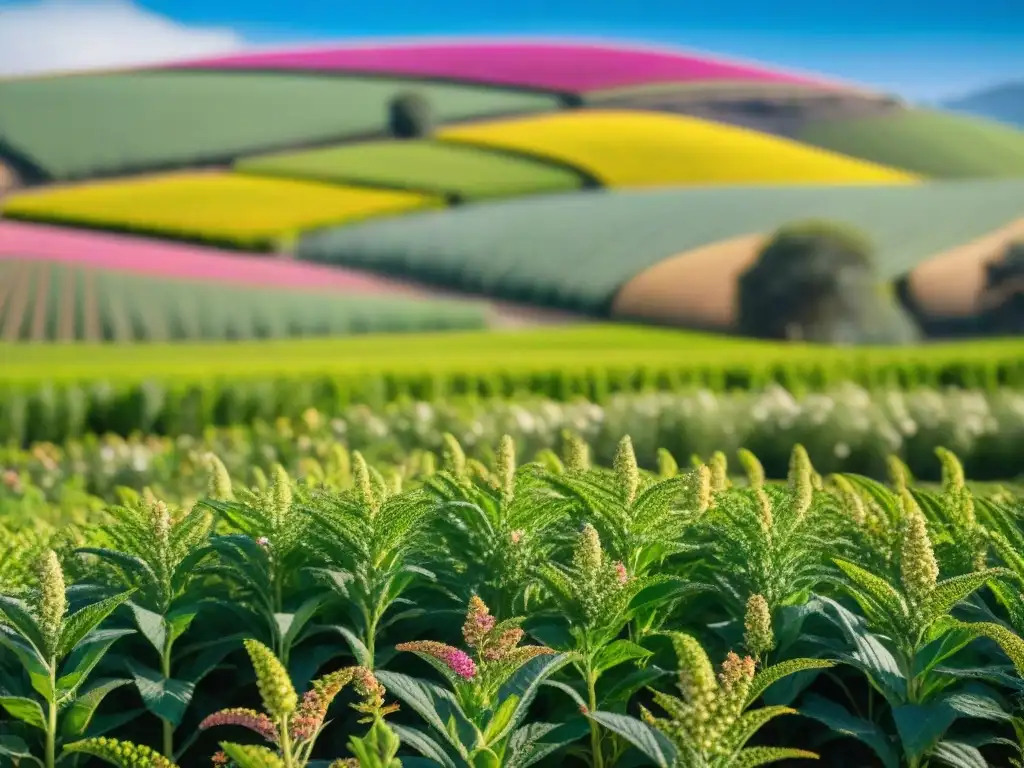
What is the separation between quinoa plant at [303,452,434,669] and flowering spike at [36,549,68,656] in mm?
650

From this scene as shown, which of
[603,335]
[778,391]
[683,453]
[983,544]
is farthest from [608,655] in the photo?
[603,335]

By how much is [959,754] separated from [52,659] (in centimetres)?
210

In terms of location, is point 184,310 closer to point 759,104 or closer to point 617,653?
point 617,653

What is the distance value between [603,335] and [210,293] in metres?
7.40

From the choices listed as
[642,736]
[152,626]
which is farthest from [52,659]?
[642,736]

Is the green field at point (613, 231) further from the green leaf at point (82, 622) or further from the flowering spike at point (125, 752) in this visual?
the flowering spike at point (125, 752)

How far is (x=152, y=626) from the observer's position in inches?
128

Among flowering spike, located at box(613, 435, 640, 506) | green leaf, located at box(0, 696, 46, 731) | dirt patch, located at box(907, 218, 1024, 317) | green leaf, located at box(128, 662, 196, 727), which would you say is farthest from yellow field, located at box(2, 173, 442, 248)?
green leaf, located at box(0, 696, 46, 731)

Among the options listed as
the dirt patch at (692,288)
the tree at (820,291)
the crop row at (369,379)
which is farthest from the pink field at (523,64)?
the crop row at (369,379)

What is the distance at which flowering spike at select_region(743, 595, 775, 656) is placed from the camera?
114 inches

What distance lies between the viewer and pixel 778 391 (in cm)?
1091

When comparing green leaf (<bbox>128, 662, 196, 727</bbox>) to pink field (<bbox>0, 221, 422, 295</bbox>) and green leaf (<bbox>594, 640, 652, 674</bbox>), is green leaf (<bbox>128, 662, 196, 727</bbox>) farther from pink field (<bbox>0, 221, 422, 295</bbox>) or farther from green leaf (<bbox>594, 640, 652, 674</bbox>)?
pink field (<bbox>0, 221, 422, 295</bbox>)

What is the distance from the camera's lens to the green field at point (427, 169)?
125 feet

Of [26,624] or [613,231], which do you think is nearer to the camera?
[26,624]
